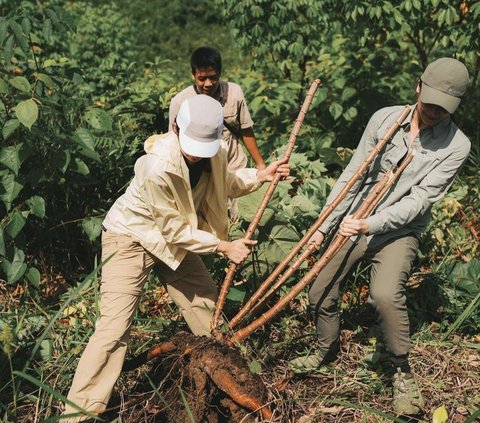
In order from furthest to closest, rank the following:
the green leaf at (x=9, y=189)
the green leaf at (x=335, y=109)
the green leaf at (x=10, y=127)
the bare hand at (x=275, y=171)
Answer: the green leaf at (x=335, y=109)
the green leaf at (x=9, y=189)
the green leaf at (x=10, y=127)
the bare hand at (x=275, y=171)

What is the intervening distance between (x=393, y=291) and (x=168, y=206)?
1060mm

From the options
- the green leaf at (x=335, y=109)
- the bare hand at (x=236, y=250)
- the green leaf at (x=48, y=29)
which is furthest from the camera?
the green leaf at (x=335, y=109)

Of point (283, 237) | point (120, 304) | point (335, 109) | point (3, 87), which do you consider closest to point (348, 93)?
point (335, 109)

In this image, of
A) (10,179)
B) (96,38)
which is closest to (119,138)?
(10,179)

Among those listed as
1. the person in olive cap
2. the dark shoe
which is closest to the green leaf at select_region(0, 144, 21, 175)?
the person in olive cap

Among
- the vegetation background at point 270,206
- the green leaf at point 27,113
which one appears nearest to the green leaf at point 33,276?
the vegetation background at point 270,206

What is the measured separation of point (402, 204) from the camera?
275 cm

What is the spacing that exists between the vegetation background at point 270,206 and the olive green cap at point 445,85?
117 centimetres

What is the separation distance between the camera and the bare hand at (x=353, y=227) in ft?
8.65

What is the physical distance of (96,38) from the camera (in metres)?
8.17

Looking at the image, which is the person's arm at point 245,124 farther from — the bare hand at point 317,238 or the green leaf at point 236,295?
the bare hand at point 317,238

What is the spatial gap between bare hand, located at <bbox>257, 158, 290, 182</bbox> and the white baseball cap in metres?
0.49

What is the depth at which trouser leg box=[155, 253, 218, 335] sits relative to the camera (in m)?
2.98

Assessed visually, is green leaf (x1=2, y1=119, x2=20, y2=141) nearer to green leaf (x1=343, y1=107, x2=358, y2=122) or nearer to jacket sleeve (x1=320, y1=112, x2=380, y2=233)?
jacket sleeve (x1=320, y1=112, x2=380, y2=233)
